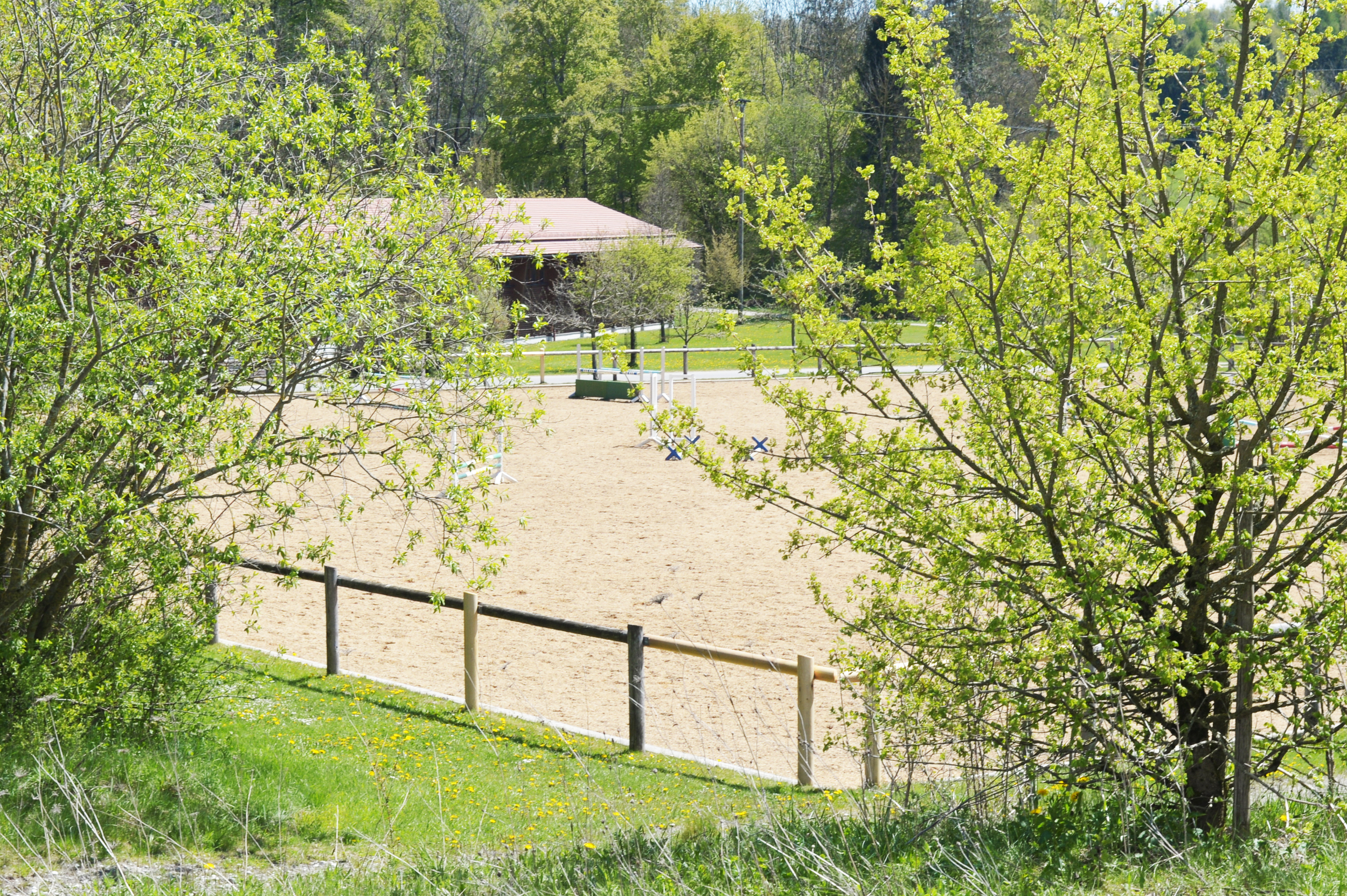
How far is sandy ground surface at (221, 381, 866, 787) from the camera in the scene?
8.98 m

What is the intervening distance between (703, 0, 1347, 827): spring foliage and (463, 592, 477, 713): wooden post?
184 inches

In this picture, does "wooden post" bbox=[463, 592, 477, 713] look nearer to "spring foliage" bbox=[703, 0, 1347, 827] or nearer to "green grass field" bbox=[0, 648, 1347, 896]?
"green grass field" bbox=[0, 648, 1347, 896]

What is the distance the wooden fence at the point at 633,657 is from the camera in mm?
7332

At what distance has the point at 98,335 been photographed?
17.5 ft

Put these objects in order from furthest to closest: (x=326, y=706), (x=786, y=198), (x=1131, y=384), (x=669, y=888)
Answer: (x=326, y=706) < (x=786, y=198) < (x=1131, y=384) < (x=669, y=888)

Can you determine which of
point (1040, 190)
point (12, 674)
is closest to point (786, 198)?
point (1040, 190)

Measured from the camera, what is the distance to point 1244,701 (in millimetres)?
4316

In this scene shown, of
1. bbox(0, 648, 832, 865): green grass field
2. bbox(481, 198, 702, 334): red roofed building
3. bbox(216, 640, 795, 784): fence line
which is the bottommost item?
bbox(216, 640, 795, 784): fence line

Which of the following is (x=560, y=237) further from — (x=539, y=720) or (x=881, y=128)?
(x=539, y=720)

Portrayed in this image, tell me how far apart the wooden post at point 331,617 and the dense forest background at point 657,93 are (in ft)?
136

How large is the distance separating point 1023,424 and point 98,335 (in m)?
4.06

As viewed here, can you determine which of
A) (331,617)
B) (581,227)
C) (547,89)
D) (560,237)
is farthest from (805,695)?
(547,89)

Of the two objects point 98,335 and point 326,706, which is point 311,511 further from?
point 98,335

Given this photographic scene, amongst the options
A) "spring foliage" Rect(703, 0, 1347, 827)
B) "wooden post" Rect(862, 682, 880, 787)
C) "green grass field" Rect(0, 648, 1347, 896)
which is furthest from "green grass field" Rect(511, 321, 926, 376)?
"spring foliage" Rect(703, 0, 1347, 827)
